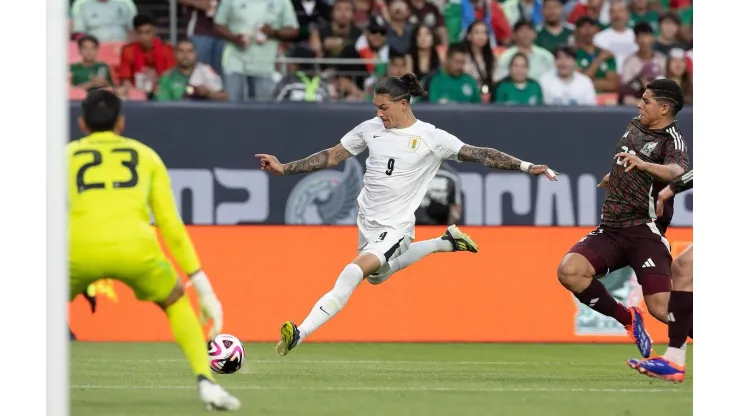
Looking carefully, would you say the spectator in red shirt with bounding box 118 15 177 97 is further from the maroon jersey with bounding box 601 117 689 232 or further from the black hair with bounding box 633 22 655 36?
the maroon jersey with bounding box 601 117 689 232

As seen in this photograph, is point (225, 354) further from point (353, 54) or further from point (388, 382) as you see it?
point (353, 54)

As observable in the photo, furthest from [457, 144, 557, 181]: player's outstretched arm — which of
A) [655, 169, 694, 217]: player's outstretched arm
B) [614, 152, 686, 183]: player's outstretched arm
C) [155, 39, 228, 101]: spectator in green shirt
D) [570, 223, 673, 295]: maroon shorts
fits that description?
[155, 39, 228, 101]: spectator in green shirt

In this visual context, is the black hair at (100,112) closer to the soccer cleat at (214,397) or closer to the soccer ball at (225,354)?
the soccer cleat at (214,397)

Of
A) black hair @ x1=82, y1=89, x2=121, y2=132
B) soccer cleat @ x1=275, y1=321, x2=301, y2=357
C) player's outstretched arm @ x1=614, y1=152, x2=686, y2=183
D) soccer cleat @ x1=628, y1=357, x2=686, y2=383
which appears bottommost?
soccer cleat @ x1=628, y1=357, x2=686, y2=383

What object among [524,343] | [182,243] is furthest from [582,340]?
[182,243]

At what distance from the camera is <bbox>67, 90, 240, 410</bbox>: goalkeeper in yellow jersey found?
777cm

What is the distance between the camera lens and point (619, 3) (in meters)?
16.7

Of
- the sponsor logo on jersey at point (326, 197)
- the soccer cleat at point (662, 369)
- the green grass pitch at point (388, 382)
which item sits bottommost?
the green grass pitch at point (388, 382)

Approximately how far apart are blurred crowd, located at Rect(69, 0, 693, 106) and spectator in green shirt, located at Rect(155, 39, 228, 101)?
0.5 inches

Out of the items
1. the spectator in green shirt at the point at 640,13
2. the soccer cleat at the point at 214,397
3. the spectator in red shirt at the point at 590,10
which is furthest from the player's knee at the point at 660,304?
the spectator in green shirt at the point at 640,13

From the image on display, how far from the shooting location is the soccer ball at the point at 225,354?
981 cm

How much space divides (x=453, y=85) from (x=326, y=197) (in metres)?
1.75

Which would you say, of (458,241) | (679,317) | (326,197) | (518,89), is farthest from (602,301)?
(518,89)

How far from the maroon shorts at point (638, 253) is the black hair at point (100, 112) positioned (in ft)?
12.5
